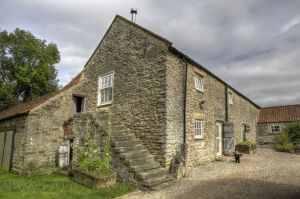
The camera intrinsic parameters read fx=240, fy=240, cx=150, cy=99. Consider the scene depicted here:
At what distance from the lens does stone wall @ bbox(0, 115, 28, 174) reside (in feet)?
38.8

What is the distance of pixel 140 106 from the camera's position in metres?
11.6

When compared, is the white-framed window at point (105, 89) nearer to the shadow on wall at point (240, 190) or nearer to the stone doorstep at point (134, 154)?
the stone doorstep at point (134, 154)

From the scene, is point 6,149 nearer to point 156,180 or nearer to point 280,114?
point 156,180

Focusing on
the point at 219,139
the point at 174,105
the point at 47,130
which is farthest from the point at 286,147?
the point at 47,130

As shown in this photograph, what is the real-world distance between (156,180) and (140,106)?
4000mm

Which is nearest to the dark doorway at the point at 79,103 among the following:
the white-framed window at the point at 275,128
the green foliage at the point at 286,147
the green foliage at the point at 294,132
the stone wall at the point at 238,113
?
the stone wall at the point at 238,113

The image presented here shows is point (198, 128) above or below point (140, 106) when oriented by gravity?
below

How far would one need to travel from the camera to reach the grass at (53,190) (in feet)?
25.4

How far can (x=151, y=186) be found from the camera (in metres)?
8.39

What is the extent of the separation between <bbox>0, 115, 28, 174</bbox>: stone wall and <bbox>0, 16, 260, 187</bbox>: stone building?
1.9 inches

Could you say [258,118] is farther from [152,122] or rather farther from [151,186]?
[151,186]

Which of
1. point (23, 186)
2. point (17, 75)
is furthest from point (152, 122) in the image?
point (17, 75)

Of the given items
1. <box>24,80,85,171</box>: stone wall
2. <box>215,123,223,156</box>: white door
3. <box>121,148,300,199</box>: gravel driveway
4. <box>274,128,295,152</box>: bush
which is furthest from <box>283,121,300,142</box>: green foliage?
<box>24,80,85,171</box>: stone wall

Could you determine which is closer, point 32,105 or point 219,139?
point 32,105
